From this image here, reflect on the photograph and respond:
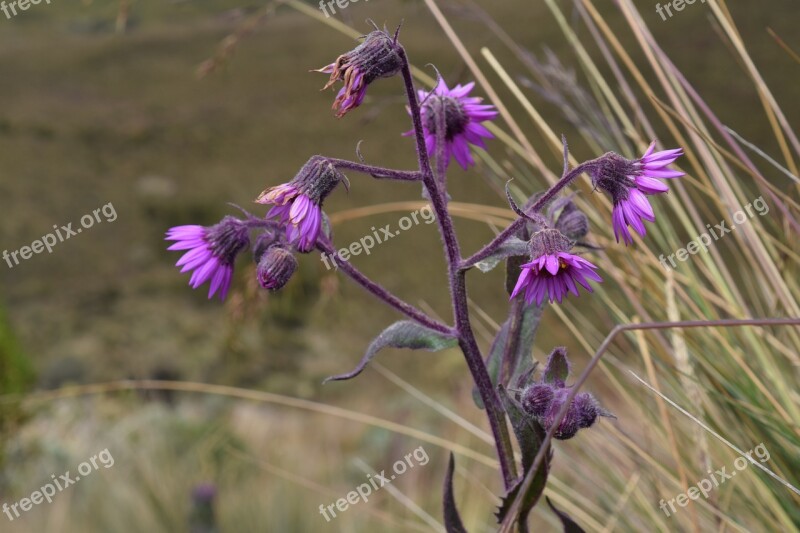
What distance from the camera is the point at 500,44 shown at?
6.27 meters

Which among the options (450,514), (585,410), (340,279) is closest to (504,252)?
(585,410)

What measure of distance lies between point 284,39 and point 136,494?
5.65 metres

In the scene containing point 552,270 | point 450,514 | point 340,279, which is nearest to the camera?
point 552,270

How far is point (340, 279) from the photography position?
12.8ft

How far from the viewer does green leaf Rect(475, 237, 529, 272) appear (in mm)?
676

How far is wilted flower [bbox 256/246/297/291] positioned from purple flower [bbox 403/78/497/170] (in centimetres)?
18

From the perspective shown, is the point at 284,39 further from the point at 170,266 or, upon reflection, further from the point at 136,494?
the point at 136,494

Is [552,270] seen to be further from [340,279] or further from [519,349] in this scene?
[340,279]

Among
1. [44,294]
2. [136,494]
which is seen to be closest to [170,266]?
[44,294]

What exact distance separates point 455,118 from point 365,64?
0.18 meters

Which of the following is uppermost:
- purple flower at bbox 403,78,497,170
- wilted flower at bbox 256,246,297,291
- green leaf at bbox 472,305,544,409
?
purple flower at bbox 403,78,497,170

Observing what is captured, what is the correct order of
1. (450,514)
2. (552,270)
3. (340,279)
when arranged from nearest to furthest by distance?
(552,270)
(450,514)
(340,279)

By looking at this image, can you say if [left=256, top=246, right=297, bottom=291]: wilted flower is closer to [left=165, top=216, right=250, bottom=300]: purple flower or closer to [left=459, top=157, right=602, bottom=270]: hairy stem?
[left=165, top=216, right=250, bottom=300]: purple flower

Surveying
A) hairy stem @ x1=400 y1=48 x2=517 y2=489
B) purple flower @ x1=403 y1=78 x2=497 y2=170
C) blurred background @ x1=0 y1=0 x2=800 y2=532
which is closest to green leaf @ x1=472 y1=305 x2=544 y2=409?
hairy stem @ x1=400 y1=48 x2=517 y2=489
